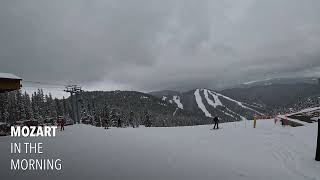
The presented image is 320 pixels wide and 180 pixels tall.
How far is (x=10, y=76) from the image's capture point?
64.8 ft

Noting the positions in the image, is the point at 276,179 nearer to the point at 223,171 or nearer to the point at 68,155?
the point at 223,171

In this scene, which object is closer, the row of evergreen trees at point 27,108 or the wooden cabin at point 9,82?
the wooden cabin at point 9,82

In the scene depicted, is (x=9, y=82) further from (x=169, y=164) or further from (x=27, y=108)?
(x=27, y=108)

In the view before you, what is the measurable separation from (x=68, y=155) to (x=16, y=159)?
186cm

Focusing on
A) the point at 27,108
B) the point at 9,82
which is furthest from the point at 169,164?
the point at 27,108

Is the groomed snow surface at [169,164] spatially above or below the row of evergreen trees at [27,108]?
below

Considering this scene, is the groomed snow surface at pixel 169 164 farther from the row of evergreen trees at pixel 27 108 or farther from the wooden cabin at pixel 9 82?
the row of evergreen trees at pixel 27 108

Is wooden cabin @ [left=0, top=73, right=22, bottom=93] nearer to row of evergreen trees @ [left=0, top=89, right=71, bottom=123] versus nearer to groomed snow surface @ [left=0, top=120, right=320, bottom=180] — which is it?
groomed snow surface @ [left=0, top=120, right=320, bottom=180]

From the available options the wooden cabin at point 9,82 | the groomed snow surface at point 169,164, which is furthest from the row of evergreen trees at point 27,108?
the groomed snow surface at point 169,164

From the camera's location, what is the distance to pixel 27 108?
8481 centimetres

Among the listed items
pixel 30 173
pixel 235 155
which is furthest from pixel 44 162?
pixel 235 155

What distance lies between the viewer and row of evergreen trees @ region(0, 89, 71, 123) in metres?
82.1

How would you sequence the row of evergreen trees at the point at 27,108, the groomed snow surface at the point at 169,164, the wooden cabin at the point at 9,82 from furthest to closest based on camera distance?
the row of evergreen trees at the point at 27,108, the wooden cabin at the point at 9,82, the groomed snow surface at the point at 169,164

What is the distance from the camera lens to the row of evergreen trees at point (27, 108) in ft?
269
